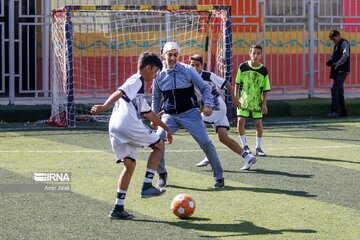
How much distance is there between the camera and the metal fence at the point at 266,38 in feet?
75.0

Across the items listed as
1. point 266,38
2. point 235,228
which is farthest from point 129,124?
point 266,38

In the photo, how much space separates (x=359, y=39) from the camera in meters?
26.2

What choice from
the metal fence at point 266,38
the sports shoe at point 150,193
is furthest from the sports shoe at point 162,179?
the metal fence at point 266,38

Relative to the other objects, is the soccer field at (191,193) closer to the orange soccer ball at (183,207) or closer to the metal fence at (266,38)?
the orange soccer ball at (183,207)

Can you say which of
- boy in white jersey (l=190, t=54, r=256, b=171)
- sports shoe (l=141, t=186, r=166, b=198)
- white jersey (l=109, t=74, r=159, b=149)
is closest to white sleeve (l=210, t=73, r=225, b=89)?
boy in white jersey (l=190, t=54, r=256, b=171)

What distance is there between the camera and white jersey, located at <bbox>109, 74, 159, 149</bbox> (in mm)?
10844

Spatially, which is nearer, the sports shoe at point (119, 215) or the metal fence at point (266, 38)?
the sports shoe at point (119, 215)

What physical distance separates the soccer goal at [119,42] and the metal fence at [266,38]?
0.69 metres

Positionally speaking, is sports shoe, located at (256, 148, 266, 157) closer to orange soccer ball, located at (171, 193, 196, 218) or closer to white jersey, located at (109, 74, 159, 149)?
white jersey, located at (109, 74, 159, 149)

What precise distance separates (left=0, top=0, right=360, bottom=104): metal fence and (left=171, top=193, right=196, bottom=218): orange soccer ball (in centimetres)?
1272

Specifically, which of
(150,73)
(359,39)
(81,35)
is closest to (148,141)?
(150,73)

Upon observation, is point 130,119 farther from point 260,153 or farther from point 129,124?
point 260,153

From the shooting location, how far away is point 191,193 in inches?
493

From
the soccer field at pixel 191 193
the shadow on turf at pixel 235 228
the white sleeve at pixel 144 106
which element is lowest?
the shadow on turf at pixel 235 228
